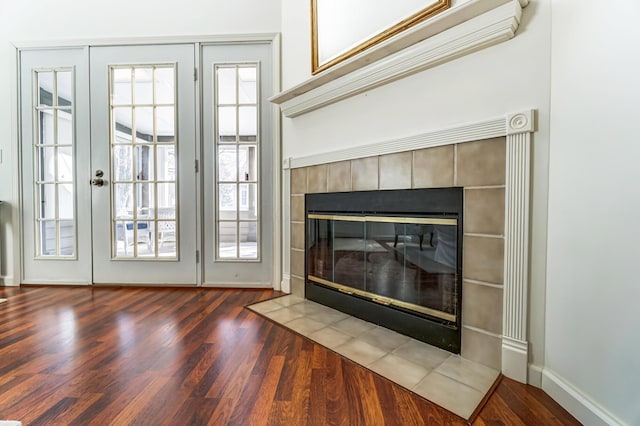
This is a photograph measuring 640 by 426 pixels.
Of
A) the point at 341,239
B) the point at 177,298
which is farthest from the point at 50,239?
the point at 341,239

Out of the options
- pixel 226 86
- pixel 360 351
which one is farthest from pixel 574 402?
pixel 226 86

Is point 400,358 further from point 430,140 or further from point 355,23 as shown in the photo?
point 355,23

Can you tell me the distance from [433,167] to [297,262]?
126cm

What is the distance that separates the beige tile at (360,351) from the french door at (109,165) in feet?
5.37

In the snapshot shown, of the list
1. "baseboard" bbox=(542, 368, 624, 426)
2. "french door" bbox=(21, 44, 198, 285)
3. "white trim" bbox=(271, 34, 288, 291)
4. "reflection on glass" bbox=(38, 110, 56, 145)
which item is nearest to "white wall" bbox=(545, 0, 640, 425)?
"baseboard" bbox=(542, 368, 624, 426)

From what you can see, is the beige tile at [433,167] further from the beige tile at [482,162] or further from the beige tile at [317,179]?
the beige tile at [317,179]

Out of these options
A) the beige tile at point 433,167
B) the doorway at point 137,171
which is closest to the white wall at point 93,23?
the doorway at point 137,171

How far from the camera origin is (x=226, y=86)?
2.49 meters

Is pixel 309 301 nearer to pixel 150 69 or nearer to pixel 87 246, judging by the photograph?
pixel 87 246

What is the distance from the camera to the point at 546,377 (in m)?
1.10

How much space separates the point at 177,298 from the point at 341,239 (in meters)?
1.37

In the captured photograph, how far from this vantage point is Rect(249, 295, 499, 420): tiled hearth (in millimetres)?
1094

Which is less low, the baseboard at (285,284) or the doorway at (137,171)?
the doorway at (137,171)

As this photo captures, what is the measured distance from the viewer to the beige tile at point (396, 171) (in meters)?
1.52
